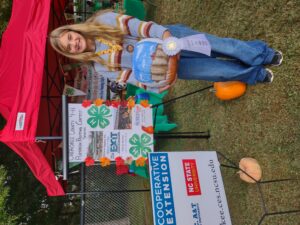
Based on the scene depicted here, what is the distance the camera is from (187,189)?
346 centimetres

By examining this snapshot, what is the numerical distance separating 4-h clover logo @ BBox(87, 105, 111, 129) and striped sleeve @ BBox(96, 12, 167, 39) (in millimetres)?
1170

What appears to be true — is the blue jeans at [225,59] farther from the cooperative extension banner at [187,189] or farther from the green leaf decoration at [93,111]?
the green leaf decoration at [93,111]

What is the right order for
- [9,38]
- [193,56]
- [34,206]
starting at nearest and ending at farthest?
[193,56]
[9,38]
[34,206]

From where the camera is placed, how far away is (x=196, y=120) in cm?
534

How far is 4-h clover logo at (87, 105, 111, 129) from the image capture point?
370 cm

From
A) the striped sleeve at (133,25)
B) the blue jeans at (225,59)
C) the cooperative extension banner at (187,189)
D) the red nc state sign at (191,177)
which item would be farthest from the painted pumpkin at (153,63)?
the red nc state sign at (191,177)

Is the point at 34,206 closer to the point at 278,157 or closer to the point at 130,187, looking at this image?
the point at 130,187

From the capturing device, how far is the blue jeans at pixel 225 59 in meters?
3.05

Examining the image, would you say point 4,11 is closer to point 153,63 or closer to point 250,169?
point 153,63

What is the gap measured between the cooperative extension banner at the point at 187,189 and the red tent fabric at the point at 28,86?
1.10 metres

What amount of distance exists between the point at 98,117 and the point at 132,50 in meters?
1.09

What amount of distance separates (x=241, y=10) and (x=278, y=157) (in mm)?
1903

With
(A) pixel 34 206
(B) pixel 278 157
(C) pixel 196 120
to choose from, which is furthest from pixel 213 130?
(A) pixel 34 206

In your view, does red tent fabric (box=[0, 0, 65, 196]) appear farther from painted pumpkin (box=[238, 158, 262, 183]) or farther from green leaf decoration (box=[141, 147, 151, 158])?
painted pumpkin (box=[238, 158, 262, 183])
